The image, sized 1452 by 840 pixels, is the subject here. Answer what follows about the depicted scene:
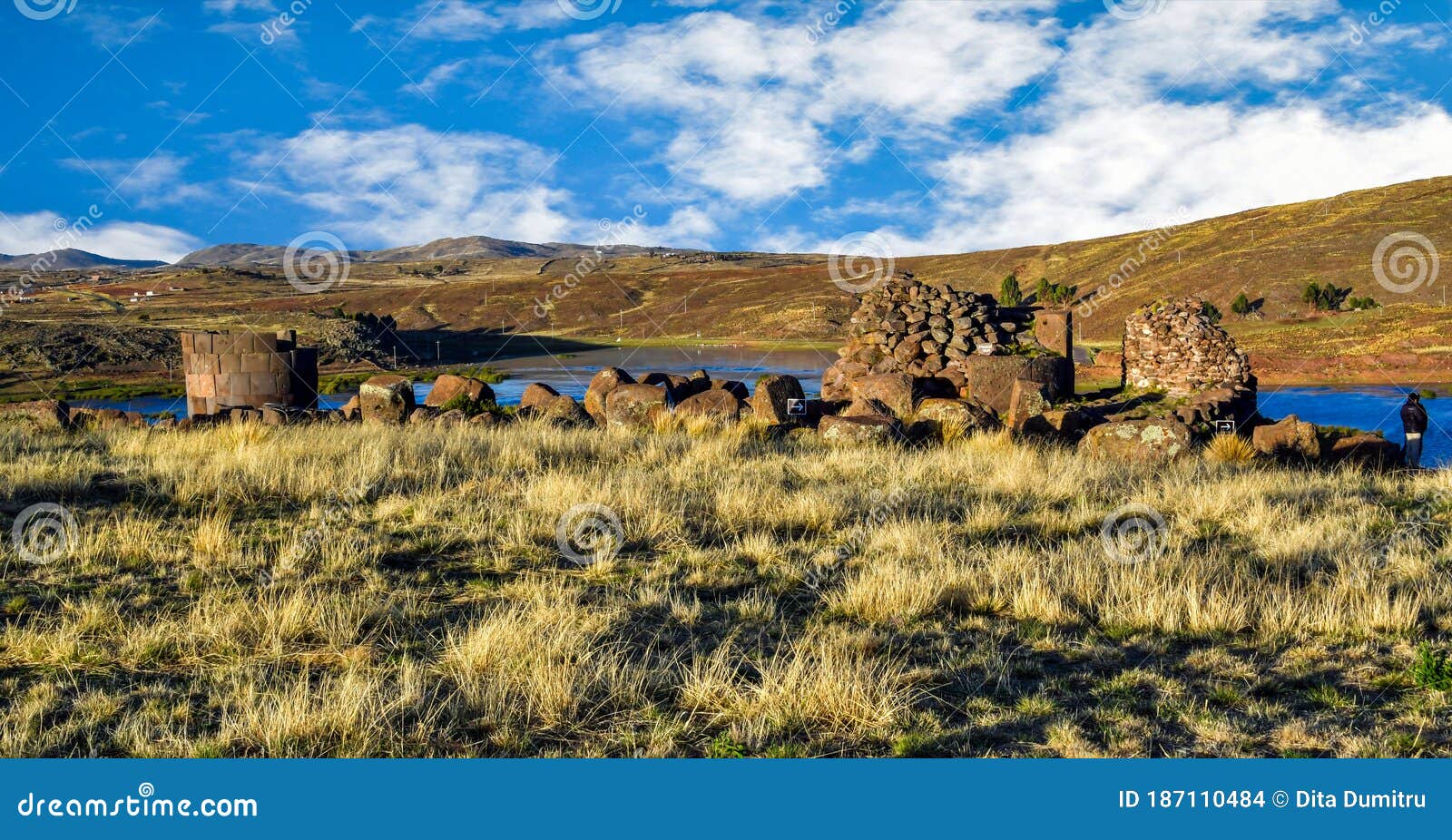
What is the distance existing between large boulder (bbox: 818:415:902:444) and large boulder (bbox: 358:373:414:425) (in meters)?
6.95

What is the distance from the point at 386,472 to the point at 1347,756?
7496 mm

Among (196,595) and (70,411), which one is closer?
(196,595)

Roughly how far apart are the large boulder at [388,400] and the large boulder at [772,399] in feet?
18.8

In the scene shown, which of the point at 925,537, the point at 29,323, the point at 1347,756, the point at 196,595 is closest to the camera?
the point at 1347,756

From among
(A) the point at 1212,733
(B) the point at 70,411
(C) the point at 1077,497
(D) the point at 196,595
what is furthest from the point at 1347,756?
(B) the point at 70,411

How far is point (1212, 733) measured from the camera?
3.54 meters

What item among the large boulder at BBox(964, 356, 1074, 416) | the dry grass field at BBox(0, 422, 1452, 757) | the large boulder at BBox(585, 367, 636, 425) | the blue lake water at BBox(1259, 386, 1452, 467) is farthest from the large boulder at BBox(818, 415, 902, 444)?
the blue lake water at BBox(1259, 386, 1452, 467)

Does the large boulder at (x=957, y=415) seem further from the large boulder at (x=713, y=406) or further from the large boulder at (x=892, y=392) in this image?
the large boulder at (x=713, y=406)

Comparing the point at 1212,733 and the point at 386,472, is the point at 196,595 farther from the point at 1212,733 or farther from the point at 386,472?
the point at 1212,733

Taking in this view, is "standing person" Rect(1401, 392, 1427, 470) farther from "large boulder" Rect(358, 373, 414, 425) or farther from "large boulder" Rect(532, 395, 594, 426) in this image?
"large boulder" Rect(358, 373, 414, 425)

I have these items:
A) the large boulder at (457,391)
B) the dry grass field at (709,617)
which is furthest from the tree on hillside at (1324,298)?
the large boulder at (457,391)

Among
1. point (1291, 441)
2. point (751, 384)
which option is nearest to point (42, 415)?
point (1291, 441)

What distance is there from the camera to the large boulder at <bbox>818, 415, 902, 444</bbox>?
11914mm

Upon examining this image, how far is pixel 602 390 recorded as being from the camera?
590 inches
